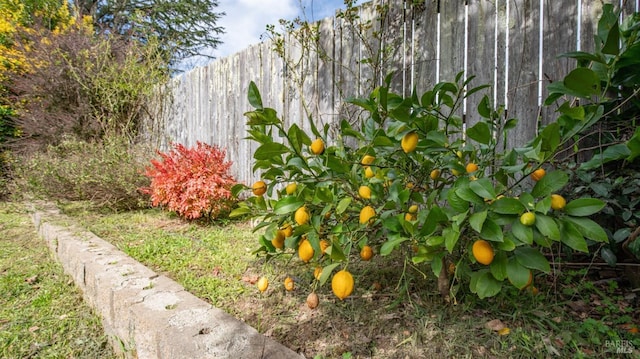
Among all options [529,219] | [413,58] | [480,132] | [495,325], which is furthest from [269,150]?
[413,58]

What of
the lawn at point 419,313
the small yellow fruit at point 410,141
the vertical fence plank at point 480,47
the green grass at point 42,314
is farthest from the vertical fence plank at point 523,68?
the green grass at point 42,314

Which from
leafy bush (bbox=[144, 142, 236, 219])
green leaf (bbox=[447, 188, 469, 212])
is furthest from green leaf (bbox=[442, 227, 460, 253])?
leafy bush (bbox=[144, 142, 236, 219])

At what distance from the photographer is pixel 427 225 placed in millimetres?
1014

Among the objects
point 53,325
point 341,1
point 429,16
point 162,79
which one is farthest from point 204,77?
point 53,325

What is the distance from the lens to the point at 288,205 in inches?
49.1

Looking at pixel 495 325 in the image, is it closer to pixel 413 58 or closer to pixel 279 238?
pixel 279 238

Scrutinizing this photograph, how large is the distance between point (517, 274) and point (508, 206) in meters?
0.23

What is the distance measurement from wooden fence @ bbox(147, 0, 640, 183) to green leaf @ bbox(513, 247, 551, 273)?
126 cm

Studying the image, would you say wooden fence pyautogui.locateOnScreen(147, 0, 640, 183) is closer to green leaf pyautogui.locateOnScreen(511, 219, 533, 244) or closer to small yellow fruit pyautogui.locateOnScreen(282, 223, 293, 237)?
green leaf pyautogui.locateOnScreen(511, 219, 533, 244)

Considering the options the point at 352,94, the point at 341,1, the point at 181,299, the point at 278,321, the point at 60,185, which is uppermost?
the point at 341,1

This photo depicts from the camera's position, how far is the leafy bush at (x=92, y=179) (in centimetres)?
405

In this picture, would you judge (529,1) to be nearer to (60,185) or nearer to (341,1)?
(341,1)

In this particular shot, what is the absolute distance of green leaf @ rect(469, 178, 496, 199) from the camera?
915 mm

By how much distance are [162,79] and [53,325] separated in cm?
509
